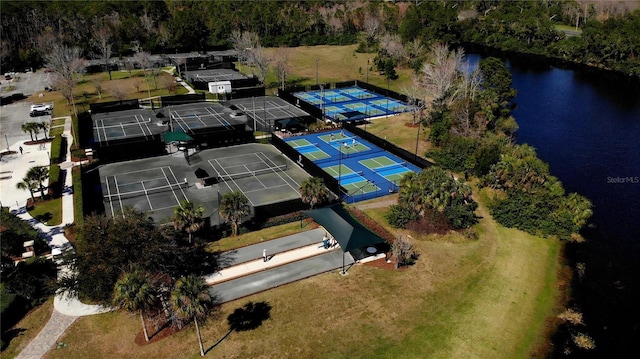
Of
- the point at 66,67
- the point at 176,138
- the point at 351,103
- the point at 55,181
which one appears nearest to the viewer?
the point at 55,181

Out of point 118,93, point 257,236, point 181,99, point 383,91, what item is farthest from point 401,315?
point 118,93

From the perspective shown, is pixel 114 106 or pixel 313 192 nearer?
pixel 313 192

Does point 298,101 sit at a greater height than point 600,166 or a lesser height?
greater

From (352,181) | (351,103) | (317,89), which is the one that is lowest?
(352,181)

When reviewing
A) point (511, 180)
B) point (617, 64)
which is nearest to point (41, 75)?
point (511, 180)

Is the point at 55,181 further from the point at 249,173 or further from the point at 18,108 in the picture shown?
the point at 18,108

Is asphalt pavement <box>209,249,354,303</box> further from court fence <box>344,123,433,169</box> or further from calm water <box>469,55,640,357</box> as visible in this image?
court fence <box>344,123,433,169</box>

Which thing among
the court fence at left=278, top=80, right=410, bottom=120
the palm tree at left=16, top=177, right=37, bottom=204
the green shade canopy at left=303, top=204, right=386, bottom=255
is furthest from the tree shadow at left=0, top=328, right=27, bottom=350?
the court fence at left=278, top=80, right=410, bottom=120

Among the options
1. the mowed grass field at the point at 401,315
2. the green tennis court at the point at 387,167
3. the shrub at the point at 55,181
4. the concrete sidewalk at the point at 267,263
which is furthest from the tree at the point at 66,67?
the concrete sidewalk at the point at 267,263
